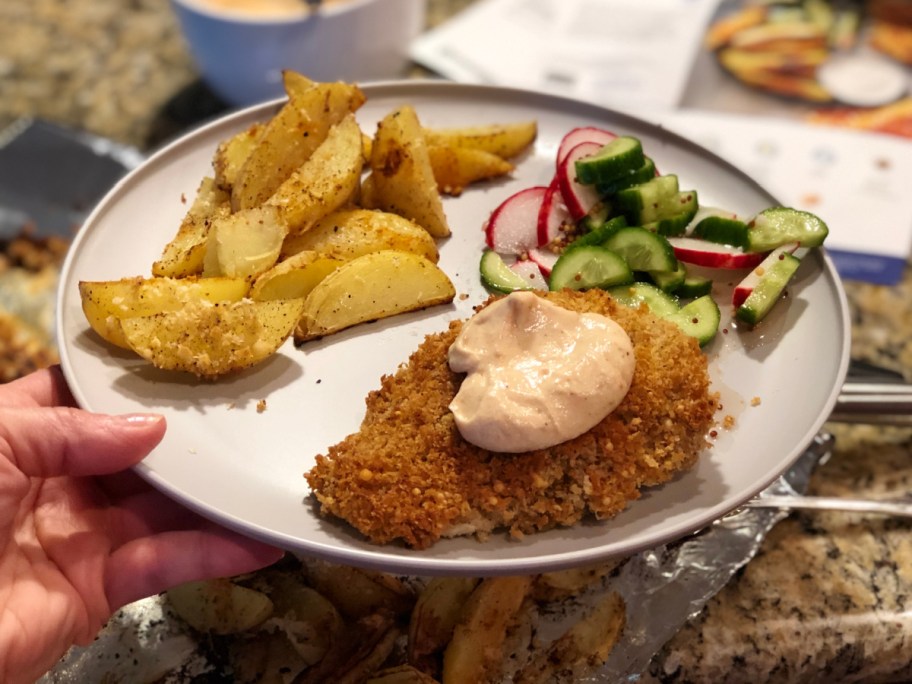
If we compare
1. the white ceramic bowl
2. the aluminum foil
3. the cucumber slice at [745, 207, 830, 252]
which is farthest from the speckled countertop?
the white ceramic bowl

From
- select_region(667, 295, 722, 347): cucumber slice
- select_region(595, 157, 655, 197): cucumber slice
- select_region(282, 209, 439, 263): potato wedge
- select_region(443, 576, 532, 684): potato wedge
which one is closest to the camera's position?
select_region(443, 576, 532, 684): potato wedge

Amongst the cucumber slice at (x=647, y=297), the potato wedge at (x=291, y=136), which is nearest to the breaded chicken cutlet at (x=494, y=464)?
the cucumber slice at (x=647, y=297)

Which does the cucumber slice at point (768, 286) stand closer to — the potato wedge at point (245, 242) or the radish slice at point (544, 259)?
the radish slice at point (544, 259)

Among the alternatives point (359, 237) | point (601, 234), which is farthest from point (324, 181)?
point (601, 234)

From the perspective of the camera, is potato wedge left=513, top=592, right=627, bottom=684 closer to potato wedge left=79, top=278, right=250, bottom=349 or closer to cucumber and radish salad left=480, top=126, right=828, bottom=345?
cucumber and radish salad left=480, top=126, right=828, bottom=345

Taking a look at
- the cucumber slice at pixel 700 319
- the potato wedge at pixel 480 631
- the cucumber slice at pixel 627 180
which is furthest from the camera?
the cucumber slice at pixel 627 180

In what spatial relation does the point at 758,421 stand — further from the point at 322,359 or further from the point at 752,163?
the point at 752,163

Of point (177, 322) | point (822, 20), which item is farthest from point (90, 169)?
point (822, 20)
